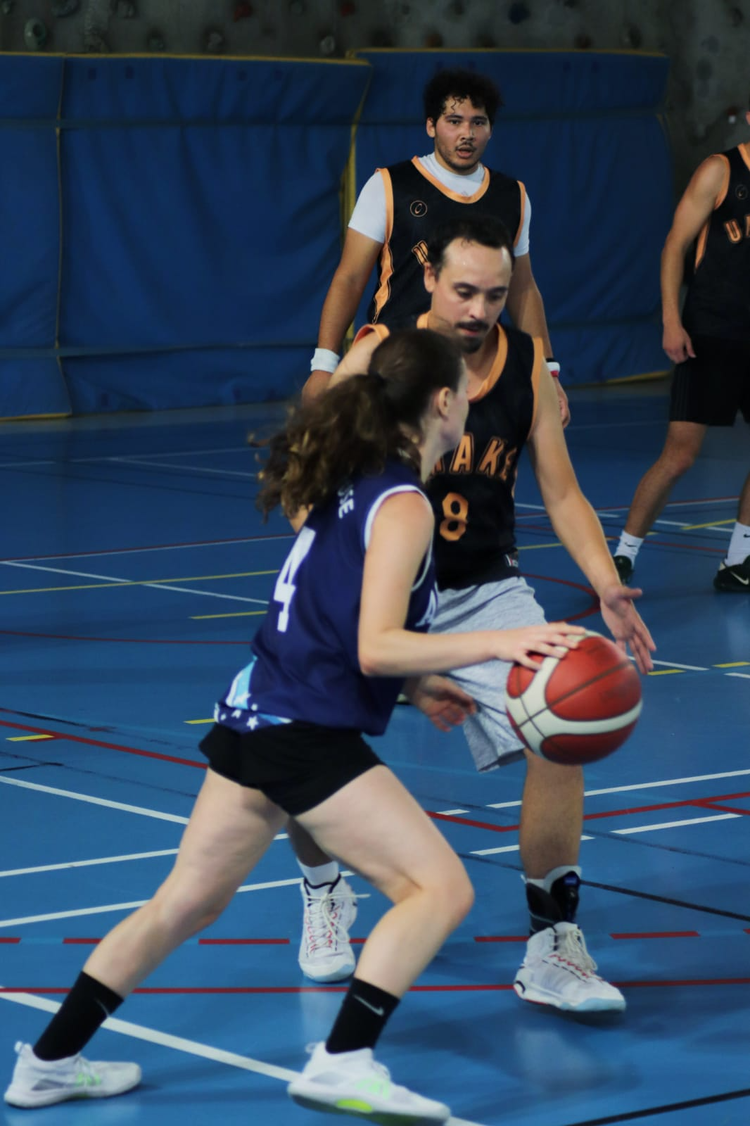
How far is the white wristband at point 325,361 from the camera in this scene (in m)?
6.12

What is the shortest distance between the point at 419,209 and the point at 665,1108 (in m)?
3.25

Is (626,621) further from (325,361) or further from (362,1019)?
(325,361)

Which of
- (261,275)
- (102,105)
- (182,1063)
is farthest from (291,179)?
(182,1063)

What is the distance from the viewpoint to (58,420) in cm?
1524

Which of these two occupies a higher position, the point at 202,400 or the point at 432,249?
the point at 432,249

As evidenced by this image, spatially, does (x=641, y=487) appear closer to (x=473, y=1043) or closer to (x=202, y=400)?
(x=473, y=1043)

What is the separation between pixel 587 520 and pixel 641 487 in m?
4.38

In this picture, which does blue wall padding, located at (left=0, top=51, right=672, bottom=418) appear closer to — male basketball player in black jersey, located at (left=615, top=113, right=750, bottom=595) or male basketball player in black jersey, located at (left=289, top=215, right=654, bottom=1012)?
male basketball player in black jersey, located at (left=615, top=113, right=750, bottom=595)

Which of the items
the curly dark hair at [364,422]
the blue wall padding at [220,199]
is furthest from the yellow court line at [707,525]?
the curly dark hair at [364,422]

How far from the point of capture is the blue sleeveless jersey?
3.30 m

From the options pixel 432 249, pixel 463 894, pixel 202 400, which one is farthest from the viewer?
pixel 202 400

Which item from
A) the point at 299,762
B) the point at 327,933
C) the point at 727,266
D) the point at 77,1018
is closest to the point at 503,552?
the point at 327,933

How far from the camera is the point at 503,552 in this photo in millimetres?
4406

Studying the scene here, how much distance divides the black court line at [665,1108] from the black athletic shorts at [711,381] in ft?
17.1
